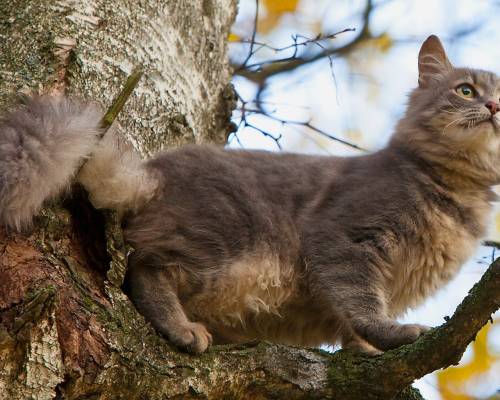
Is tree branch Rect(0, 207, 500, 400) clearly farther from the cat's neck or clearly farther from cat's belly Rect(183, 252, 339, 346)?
the cat's neck

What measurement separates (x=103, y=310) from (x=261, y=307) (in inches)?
37.7

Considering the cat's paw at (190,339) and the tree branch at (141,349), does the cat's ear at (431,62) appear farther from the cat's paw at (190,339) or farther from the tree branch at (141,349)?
the cat's paw at (190,339)

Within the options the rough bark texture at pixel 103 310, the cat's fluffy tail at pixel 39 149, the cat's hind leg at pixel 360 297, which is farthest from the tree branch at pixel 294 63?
the cat's fluffy tail at pixel 39 149

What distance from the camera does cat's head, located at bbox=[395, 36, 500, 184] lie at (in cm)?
357

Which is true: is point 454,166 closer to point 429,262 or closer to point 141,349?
point 429,262

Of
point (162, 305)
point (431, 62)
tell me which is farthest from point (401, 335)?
point (431, 62)

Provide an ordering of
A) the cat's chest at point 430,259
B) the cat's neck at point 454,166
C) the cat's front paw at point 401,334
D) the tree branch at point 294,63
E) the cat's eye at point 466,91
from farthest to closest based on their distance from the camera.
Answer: the tree branch at point 294,63 → the cat's eye at point 466,91 → the cat's neck at point 454,166 → the cat's chest at point 430,259 → the cat's front paw at point 401,334

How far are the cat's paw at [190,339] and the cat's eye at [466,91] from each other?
2.02 m

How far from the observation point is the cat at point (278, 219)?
2.60m

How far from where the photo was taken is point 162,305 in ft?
8.95

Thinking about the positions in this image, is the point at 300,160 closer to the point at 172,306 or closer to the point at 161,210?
the point at 161,210

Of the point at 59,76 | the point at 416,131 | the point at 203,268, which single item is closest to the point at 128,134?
the point at 59,76

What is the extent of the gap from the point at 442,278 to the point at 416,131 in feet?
2.77

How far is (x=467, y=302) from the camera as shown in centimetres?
216
